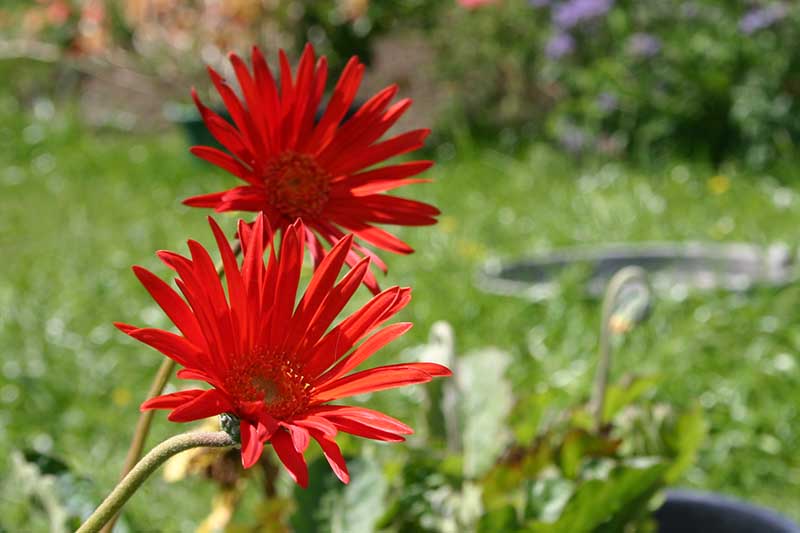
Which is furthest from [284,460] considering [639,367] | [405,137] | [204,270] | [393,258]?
[393,258]

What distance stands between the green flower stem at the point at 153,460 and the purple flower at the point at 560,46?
4.44 meters

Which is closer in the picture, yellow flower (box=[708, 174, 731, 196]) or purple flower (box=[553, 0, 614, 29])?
yellow flower (box=[708, 174, 731, 196])

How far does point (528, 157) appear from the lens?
5.00 meters

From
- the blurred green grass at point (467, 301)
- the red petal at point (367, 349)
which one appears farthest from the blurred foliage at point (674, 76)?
the red petal at point (367, 349)

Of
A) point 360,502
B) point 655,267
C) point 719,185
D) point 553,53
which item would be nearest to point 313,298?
point 360,502

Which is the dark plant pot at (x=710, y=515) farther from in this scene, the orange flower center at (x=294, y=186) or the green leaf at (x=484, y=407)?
the orange flower center at (x=294, y=186)

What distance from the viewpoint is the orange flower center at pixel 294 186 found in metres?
0.89

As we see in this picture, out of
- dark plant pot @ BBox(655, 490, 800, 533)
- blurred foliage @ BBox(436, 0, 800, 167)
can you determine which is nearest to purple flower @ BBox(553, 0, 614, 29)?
blurred foliage @ BBox(436, 0, 800, 167)

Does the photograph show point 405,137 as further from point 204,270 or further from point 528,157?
point 528,157

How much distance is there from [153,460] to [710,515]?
0.96 metres

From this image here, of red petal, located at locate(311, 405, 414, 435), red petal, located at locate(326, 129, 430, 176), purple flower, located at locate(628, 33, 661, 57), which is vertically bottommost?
red petal, located at locate(311, 405, 414, 435)

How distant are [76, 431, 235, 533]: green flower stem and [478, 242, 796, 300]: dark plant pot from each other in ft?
7.82

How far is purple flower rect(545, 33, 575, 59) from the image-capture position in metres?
4.95

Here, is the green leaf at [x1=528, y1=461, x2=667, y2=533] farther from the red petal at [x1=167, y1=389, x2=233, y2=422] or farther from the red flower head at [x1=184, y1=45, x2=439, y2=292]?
the red petal at [x1=167, y1=389, x2=233, y2=422]
